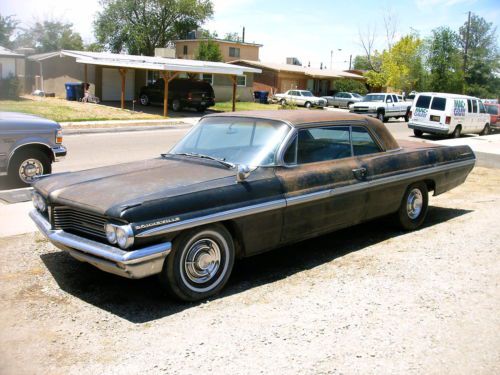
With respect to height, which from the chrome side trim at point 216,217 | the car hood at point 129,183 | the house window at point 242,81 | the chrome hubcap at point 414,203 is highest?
the house window at point 242,81

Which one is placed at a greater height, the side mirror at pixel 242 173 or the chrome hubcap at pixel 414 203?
the side mirror at pixel 242 173

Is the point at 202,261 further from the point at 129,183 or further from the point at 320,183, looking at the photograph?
the point at 320,183

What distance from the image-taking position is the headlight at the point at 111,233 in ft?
13.2

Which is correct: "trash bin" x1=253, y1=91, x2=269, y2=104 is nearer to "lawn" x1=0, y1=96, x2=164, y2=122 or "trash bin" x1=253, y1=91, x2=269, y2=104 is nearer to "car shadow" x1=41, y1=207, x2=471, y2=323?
"lawn" x1=0, y1=96, x2=164, y2=122

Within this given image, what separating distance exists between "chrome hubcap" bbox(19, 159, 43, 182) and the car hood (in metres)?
4.00

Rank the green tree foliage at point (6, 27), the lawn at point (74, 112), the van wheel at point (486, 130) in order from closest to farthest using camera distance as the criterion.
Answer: the green tree foliage at point (6, 27) < the lawn at point (74, 112) < the van wheel at point (486, 130)

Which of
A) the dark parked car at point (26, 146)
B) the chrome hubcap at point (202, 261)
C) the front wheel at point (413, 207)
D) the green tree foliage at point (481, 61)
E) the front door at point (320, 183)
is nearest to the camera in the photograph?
the chrome hubcap at point (202, 261)

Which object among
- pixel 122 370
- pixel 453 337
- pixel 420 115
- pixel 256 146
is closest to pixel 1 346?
pixel 122 370

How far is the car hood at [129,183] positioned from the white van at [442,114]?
1724 cm

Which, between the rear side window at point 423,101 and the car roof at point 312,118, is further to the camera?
the rear side window at point 423,101

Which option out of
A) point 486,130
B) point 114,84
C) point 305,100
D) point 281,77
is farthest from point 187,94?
point 281,77

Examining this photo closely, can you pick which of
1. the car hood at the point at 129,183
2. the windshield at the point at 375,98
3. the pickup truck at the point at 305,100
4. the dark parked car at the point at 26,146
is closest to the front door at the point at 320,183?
the car hood at the point at 129,183

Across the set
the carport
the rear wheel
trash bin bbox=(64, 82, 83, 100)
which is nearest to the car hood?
the rear wheel

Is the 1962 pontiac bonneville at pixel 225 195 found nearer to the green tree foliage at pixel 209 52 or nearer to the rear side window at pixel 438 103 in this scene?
the rear side window at pixel 438 103
